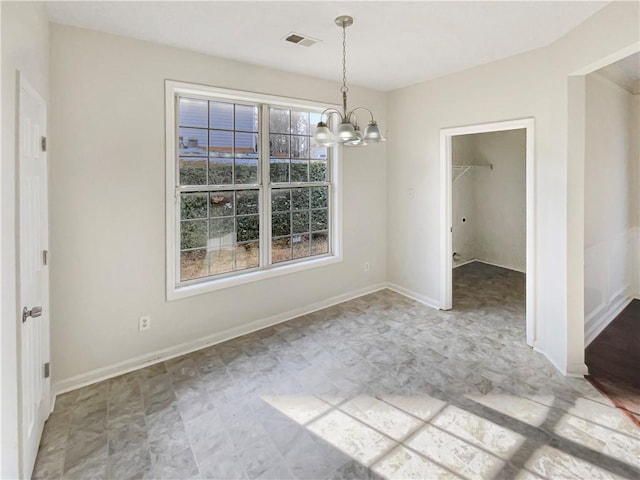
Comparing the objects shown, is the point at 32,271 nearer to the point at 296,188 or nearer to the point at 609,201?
the point at 296,188

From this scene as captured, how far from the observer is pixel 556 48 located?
9.64ft

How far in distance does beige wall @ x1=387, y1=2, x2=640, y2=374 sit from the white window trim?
1.00 meters

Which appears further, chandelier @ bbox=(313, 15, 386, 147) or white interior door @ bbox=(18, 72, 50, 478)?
chandelier @ bbox=(313, 15, 386, 147)

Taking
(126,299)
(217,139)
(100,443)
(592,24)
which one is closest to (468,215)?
(592,24)

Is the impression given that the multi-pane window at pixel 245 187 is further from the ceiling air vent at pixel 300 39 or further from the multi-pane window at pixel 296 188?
the ceiling air vent at pixel 300 39

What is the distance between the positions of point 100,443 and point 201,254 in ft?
5.67

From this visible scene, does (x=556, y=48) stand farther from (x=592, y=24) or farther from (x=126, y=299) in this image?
(x=126, y=299)

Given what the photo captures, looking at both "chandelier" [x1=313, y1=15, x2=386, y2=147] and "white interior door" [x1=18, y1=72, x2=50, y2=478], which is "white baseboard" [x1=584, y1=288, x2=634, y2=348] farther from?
"white interior door" [x1=18, y1=72, x2=50, y2=478]

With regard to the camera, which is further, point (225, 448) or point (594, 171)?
point (594, 171)

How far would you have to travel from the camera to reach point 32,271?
200cm

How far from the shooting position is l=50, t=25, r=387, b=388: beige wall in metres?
2.62

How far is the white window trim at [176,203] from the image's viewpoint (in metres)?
3.08

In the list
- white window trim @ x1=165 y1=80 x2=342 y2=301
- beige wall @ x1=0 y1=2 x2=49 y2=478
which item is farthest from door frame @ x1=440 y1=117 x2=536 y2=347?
beige wall @ x1=0 y1=2 x2=49 y2=478

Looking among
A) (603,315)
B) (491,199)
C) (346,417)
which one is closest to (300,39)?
(346,417)
